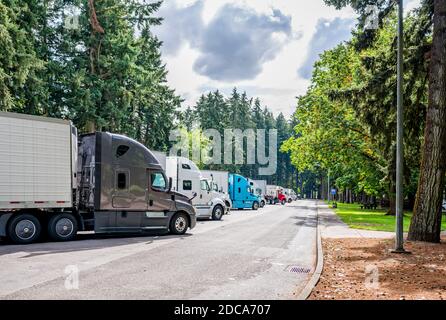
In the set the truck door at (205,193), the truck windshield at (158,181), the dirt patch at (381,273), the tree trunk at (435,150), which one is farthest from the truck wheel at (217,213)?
the tree trunk at (435,150)

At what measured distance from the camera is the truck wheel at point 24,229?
12844 mm

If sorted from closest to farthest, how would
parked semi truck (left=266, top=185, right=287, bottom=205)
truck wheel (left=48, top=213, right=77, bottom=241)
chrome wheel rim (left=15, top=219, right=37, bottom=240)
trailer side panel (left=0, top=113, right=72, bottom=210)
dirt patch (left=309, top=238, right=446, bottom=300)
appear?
dirt patch (left=309, top=238, right=446, bottom=300)
trailer side panel (left=0, top=113, right=72, bottom=210)
chrome wheel rim (left=15, top=219, right=37, bottom=240)
truck wheel (left=48, top=213, right=77, bottom=241)
parked semi truck (left=266, top=185, right=287, bottom=205)

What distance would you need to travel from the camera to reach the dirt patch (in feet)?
23.5

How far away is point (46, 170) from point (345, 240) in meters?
10.4

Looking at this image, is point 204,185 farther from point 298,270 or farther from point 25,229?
point 298,270

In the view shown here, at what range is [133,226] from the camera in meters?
15.4

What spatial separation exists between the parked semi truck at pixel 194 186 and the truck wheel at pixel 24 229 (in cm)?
1093

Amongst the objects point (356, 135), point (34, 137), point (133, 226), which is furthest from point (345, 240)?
point (356, 135)

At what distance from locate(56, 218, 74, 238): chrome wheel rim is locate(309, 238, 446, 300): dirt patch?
26.7ft

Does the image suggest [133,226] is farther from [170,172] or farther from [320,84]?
[320,84]

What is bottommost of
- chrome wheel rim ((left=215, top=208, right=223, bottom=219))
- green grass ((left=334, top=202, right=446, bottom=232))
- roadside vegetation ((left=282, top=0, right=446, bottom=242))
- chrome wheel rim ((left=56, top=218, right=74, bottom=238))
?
green grass ((left=334, top=202, right=446, bottom=232))

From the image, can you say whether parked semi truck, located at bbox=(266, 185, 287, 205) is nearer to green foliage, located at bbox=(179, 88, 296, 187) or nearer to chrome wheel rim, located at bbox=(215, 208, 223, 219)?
green foliage, located at bbox=(179, 88, 296, 187)

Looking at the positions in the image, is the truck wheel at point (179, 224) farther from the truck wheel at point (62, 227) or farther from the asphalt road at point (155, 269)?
the truck wheel at point (62, 227)

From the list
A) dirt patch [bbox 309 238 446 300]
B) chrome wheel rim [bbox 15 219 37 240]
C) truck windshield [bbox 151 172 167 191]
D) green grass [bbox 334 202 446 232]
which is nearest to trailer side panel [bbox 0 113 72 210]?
chrome wheel rim [bbox 15 219 37 240]
